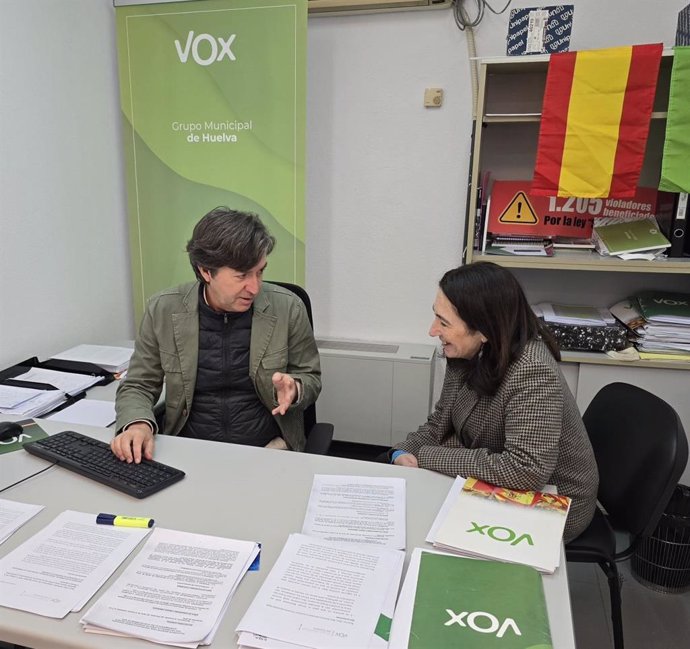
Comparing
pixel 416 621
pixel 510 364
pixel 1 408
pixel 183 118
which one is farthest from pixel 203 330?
pixel 183 118

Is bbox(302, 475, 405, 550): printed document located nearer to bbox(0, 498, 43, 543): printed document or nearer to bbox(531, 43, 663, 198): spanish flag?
bbox(0, 498, 43, 543): printed document

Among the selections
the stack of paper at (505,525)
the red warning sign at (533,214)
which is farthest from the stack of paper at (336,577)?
the red warning sign at (533,214)

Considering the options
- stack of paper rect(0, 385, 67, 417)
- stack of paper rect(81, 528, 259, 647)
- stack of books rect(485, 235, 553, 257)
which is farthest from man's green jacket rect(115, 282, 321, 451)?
stack of books rect(485, 235, 553, 257)

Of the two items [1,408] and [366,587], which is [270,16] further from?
[366,587]

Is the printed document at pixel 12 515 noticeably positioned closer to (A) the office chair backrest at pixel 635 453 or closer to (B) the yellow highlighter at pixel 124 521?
(B) the yellow highlighter at pixel 124 521

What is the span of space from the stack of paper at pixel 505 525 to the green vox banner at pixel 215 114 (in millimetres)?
1627

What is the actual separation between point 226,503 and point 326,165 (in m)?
2.02

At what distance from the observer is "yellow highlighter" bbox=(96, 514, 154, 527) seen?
113cm

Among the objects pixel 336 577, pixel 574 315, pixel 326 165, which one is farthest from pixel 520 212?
pixel 336 577

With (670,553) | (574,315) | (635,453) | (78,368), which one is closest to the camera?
(635,453)

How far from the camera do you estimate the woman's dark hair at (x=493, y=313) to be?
4.56ft

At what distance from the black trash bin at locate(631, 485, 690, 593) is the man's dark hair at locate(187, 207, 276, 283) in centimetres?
168

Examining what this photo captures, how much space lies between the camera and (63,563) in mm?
1021

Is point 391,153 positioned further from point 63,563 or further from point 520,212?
point 63,563
